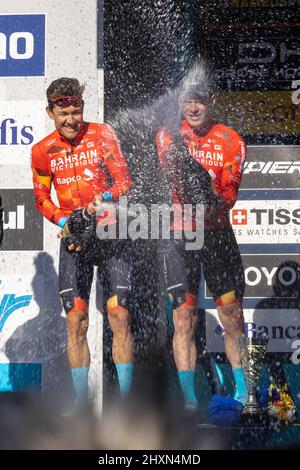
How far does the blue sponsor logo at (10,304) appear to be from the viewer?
5.43 meters

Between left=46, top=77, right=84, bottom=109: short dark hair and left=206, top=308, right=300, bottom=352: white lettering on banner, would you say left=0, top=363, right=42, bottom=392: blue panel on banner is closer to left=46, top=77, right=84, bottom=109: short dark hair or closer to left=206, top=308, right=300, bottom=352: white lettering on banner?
left=206, top=308, right=300, bottom=352: white lettering on banner

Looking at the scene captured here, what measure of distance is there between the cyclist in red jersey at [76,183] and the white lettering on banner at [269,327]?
0.48 m

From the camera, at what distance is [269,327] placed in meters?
5.32

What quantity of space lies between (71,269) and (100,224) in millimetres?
278

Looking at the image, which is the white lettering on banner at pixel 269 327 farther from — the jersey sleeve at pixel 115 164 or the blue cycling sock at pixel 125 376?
the jersey sleeve at pixel 115 164

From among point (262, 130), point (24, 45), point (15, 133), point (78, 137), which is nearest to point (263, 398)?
point (262, 130)

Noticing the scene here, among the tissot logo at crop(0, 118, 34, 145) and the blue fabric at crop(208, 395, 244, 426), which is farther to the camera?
the tissot logo at crop(0, 118, 34, 145)

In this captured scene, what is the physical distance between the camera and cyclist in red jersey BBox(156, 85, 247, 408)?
5.33 m

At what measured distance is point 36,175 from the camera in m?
5.45

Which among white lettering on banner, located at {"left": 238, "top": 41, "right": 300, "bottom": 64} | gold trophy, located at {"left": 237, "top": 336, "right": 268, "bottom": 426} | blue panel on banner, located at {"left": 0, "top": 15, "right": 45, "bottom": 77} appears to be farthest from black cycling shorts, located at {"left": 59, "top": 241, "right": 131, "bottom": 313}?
white lettering on banner, located at {"left": 238, "top": 41, "right": 300, "bottom": 64}

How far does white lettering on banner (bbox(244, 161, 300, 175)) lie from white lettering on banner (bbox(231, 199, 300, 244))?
154mm

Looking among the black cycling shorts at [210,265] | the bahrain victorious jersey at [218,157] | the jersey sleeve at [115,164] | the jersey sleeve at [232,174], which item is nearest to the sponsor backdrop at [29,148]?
the jersey sleeve at [115,164]

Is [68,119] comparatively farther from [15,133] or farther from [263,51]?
[263,51]

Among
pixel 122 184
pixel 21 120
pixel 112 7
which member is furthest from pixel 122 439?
pixel 112 7
